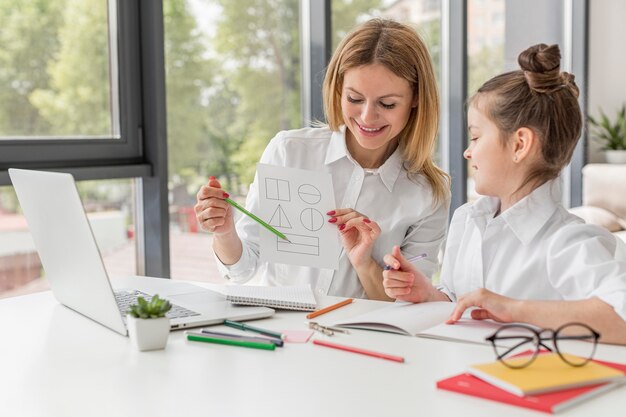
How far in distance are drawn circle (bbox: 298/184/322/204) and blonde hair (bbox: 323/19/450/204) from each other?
1.33ft

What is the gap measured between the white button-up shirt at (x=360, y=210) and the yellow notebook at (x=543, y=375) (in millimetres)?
908

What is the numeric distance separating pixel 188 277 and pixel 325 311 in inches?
58.4

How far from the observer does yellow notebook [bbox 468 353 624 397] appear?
955 mm

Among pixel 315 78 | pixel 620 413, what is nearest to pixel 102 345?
pixel 620 413

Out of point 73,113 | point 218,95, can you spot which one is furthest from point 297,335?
point 218,95

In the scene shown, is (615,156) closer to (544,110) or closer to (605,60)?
(605,60)

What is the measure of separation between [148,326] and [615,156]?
433 cm

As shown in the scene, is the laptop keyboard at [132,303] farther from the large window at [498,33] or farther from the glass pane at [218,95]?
the large window at [498,33]

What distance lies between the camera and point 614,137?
494 centimetres

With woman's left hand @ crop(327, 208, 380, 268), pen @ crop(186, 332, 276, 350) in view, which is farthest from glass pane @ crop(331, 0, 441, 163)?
pen @ crop(186, 332, 276, 350)

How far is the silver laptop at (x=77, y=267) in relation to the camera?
125cm

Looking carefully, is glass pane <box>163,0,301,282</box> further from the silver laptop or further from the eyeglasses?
the eyeglasses

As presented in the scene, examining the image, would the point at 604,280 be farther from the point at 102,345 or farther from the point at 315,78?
the point at 315,78

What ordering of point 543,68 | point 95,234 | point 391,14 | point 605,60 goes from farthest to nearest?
point 605,60
point 391,14
point 95,234
point 543,68
